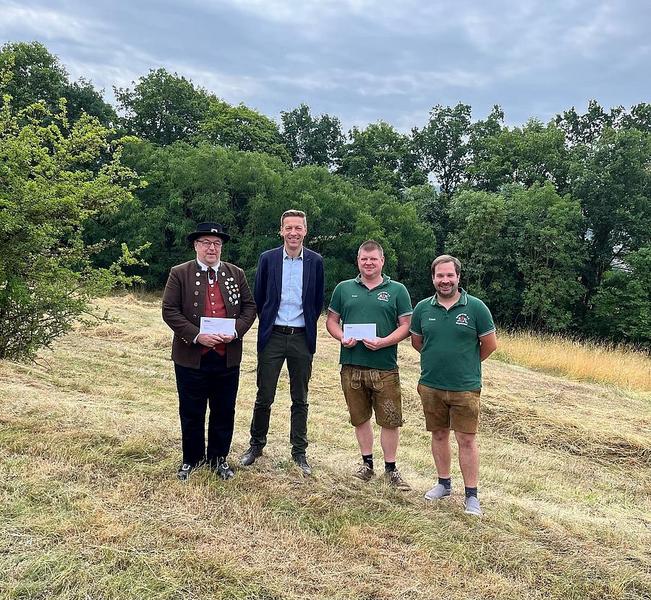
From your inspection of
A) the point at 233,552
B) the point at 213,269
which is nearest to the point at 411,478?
the point at 233,552

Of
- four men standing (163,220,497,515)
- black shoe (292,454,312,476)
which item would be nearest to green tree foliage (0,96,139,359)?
four men standing (163,220,497,515)

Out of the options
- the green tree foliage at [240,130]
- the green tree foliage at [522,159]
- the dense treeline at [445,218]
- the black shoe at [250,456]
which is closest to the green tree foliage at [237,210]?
the dense treeline at [445,218]

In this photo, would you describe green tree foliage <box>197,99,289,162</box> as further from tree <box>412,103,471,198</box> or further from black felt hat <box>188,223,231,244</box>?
black felt hat <box>188,223,231,244</box>

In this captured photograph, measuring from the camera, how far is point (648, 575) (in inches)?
123

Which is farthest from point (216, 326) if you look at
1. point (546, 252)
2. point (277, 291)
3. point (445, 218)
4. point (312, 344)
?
point (445, 218)

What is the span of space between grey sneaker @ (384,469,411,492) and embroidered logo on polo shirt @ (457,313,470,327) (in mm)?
1386

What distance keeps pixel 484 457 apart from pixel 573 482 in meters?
0.95

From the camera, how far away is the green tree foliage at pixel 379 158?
115 feet

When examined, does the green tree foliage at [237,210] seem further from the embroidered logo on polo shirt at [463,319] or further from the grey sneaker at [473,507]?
the grey sneaker at [473,507]

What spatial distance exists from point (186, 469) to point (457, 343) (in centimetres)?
218

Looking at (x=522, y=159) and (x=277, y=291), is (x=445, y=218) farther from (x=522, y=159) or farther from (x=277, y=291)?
(x=277, y=291)

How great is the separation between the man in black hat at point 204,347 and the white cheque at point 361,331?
0.76 meters

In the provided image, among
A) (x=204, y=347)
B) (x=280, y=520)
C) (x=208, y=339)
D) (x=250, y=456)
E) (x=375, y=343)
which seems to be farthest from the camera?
(x=250, y=456)

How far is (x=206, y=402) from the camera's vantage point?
388 centimetres
